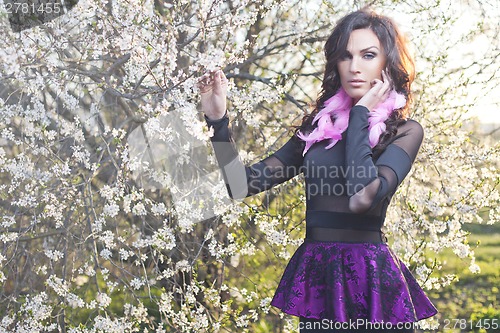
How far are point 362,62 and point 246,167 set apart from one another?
54 centimetres

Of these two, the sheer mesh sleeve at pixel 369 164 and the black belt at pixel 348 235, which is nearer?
the sheer mesh sleeve at pixel 369 164

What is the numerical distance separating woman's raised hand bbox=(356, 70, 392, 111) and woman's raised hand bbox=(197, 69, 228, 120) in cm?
45

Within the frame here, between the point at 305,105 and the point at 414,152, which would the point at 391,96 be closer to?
the point at 414,152

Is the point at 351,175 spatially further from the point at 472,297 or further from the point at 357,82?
the point at 472,297

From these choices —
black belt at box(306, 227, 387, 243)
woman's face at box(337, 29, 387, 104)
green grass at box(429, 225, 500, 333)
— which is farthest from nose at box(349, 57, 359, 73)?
green grass at box(429, 225, 500, 333)

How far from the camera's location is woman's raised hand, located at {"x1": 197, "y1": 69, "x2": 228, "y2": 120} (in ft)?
7.11

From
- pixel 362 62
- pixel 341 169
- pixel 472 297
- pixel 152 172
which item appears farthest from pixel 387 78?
pixel 472 297

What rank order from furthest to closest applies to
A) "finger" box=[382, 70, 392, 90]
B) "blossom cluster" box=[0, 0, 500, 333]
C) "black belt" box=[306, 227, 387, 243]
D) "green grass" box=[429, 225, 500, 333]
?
"green grass" box=[429, 225, 500, 333] < "blossom cluster" box=[0, 0, 500, 333] < "finger" box=[382, 70, 392, 90] < "black belt" box=[306, 227, 387, 243]

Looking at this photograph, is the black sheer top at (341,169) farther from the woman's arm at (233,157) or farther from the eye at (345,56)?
the eye at (345,56)

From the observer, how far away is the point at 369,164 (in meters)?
1.89

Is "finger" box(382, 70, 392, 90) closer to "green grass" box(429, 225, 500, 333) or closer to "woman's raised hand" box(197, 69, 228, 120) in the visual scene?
"woman's raised hand" box(197, 69, 228, 120)

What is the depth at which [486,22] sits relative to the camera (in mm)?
3965

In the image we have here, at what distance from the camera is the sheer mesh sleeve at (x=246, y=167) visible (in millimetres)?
2225

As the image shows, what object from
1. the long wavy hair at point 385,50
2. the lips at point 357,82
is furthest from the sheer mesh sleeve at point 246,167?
the lips at point 357,82
